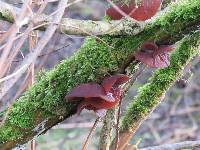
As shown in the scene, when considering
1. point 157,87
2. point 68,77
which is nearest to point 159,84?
point 157,87

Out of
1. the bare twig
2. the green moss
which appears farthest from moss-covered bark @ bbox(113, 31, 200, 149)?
the bare twig

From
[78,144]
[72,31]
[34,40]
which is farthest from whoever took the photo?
[78,144]

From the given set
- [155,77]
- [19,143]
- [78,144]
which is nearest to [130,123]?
[155,77]

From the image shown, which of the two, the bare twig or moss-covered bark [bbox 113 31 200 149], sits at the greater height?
moss-covered bark [bbox 113 31 200 149]

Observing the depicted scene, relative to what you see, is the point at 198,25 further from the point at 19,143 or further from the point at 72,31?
the point at 19,143

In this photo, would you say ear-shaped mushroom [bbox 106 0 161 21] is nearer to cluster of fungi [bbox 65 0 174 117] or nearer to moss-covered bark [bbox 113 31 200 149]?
cluster of fungi [bbox 65 0 174 117]

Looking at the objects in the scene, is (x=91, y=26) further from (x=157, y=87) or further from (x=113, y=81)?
(x=157, y=87)
